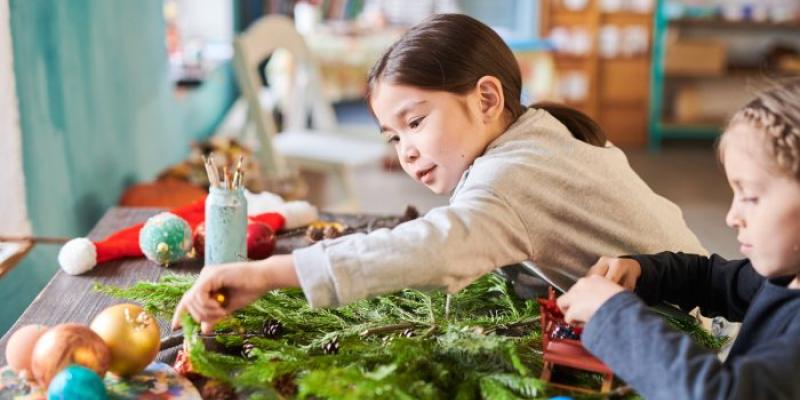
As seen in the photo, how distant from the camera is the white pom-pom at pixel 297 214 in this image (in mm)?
1593

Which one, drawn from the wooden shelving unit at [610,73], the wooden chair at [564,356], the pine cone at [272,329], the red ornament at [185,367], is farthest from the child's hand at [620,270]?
the wooden shelving unit at [610,73]

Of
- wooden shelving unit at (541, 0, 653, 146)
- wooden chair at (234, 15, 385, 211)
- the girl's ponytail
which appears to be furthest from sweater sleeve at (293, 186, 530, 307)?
wooden shelving unit at (541, 0, 653, 146)

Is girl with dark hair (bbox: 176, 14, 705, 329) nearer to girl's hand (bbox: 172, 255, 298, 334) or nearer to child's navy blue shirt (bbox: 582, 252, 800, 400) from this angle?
girl's hand (bbox: 172, 255, 298, 334)

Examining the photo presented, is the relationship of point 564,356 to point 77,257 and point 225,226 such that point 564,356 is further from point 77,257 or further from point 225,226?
point 77,257

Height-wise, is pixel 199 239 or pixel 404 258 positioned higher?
pixel 404 258

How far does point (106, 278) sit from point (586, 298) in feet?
2.50

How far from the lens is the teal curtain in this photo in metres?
1.83

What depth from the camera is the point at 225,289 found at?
94 centimetres

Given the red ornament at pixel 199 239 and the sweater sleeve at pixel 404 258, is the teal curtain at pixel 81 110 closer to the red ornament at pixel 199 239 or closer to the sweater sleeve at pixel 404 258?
the red ornament at pixel 199 239

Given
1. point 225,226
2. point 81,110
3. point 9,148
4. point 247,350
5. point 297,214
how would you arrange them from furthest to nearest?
point 81,110, point 9,148, point 297,214, point 225,226, point 247,350

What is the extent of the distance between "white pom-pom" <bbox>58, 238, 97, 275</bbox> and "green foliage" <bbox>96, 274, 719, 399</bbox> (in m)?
0.20

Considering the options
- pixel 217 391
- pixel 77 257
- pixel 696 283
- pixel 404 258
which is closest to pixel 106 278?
pixel 77 257

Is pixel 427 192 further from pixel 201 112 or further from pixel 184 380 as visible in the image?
pixel 184 380

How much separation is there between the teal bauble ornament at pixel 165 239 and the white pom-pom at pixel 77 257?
78 millimetres
